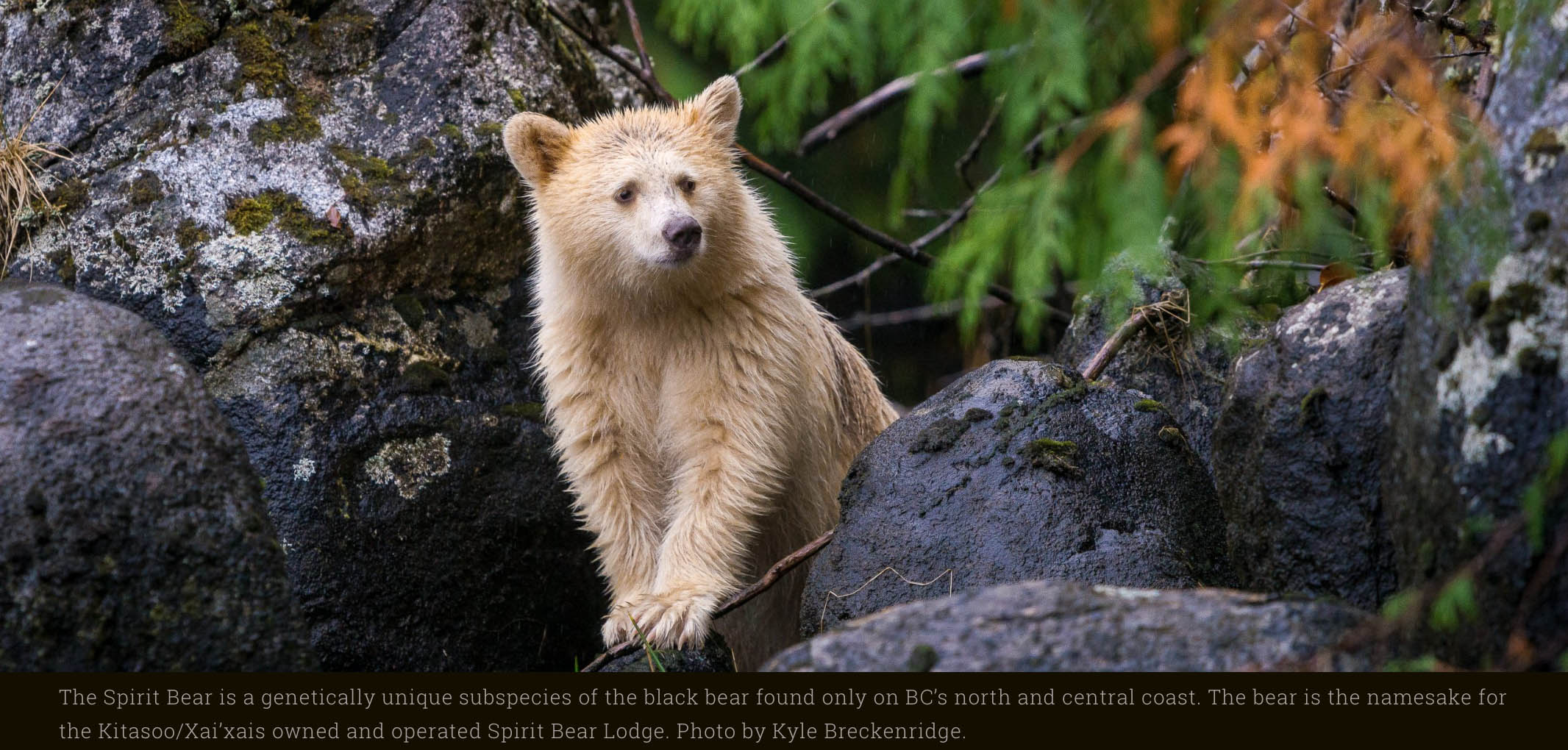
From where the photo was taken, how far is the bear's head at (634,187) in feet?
16.5

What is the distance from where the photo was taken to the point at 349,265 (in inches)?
215

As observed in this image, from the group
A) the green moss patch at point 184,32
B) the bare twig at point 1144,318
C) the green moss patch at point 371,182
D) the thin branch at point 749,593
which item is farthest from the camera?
the green moss patch at point 184,32

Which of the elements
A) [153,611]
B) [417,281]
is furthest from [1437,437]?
[417,281]

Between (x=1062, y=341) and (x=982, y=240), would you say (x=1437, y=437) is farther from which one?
(x=1062, y=341)

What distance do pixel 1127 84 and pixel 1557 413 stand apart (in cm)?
221

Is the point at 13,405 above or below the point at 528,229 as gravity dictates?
below

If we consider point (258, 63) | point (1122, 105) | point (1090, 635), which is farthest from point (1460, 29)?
point (258, 63)

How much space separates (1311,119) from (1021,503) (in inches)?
65.9

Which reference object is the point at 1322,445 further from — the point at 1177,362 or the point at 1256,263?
the point at 1177,362

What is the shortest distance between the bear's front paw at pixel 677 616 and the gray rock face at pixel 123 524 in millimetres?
1345

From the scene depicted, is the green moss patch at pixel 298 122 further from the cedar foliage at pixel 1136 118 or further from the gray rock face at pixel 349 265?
the cedar foliage at pixel 1136 118

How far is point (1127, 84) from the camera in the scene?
4.57 meters

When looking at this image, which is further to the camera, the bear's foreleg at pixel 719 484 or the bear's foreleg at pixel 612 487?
the bear's foreleg at pixel 612 487

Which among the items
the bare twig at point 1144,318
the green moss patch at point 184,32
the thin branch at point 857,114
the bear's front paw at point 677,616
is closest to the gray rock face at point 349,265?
the green moss patch at point 184,32
